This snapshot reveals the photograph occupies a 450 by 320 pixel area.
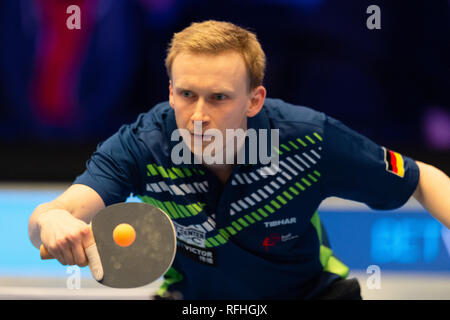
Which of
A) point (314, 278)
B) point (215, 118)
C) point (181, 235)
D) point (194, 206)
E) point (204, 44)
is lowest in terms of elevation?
point (314, 278)

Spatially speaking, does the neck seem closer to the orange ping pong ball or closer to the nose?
the nose

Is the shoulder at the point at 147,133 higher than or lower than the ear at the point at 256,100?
lower

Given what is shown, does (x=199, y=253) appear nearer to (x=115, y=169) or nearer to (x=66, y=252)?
(x=115, y=169)

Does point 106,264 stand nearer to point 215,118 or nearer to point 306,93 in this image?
point 215,118

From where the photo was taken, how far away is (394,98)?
5438mm

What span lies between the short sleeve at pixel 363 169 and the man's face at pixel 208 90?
398 mm

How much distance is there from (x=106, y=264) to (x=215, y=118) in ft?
2.10

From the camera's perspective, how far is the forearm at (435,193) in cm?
202

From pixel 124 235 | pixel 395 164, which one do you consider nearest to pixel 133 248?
pixel 124 235

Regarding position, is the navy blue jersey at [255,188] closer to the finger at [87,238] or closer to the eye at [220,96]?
the eye at [220,96]

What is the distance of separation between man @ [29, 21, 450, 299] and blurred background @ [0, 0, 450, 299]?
324 centimetres

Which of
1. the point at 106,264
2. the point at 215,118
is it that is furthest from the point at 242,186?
the point at 106,264

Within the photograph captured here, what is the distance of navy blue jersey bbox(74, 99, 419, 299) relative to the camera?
6.87 feet

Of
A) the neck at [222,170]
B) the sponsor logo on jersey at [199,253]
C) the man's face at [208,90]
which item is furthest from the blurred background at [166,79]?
the man's face at [208,90]
